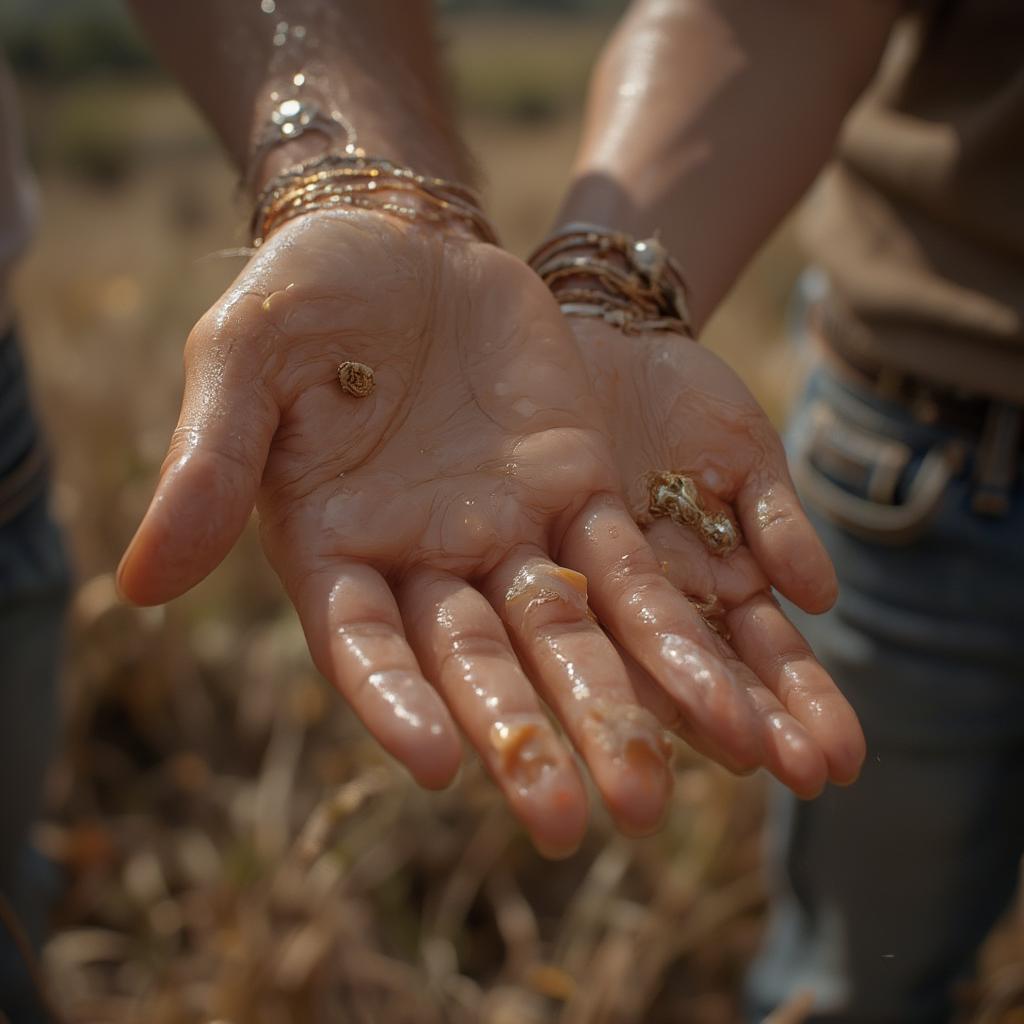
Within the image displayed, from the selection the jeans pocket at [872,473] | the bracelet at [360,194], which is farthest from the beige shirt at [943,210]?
the bracelet at [360,194]

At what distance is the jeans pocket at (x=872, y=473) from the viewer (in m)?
1.71

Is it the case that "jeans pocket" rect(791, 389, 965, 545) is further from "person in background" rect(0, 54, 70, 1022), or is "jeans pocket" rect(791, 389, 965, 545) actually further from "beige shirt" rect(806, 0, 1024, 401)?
"person in background" rect(0, 54, 70, 1022)

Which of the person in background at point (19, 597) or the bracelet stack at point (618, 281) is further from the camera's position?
the person in background at point (19, 597)

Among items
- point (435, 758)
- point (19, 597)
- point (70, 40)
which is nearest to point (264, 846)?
point (19, 597)

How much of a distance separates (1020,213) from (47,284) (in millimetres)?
3767

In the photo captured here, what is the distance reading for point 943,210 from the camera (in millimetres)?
1636

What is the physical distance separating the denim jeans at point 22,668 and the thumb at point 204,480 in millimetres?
843

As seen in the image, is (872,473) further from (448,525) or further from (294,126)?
(294,126)

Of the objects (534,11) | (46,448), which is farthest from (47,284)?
(534,11)

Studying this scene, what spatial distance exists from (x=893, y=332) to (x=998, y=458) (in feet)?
0.82

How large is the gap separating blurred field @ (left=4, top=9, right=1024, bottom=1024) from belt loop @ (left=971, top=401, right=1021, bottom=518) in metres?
0.79

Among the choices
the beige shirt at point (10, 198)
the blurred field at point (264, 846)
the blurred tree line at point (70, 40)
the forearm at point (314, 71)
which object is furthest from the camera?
the blurred tree line at point (70, 40)

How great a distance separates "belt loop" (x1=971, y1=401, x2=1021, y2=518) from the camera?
5.45 ft

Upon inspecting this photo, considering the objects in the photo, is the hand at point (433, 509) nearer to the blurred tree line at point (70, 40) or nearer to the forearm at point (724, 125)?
the forearm at point (724, 125)
